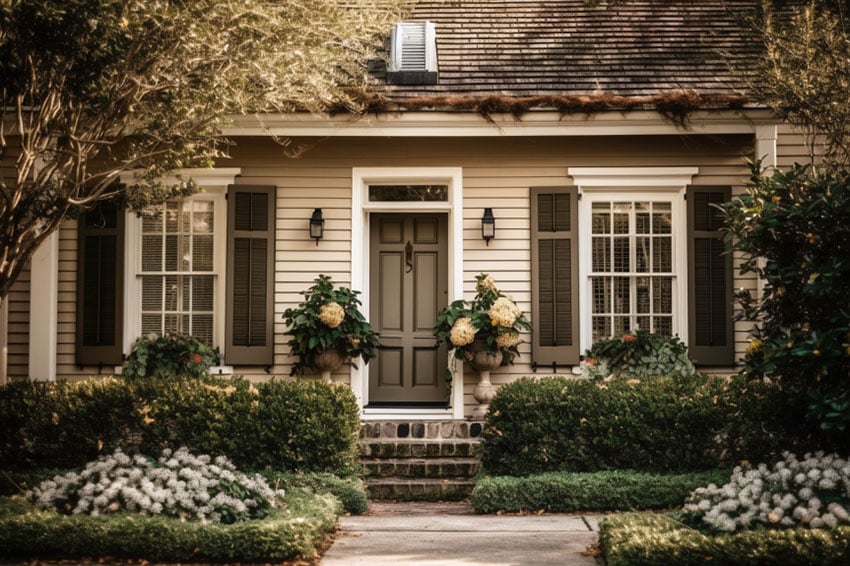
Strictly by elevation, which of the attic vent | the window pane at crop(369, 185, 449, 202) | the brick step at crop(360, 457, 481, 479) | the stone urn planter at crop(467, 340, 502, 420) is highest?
the attic vent

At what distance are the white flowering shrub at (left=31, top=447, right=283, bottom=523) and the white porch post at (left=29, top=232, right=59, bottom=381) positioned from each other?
286 centimetres

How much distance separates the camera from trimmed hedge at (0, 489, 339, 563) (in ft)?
19.0

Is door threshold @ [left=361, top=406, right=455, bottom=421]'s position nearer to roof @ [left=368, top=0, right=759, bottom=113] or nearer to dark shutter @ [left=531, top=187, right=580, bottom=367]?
dark shutter @ [left=531, top=187, right=580, bottom=367]

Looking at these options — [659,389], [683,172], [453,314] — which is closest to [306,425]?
[453,314]

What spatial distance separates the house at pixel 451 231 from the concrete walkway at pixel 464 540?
8.59 feet

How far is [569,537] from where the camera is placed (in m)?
6.54

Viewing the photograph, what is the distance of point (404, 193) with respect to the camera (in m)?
10.3

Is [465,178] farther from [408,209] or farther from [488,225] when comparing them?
[408,209]

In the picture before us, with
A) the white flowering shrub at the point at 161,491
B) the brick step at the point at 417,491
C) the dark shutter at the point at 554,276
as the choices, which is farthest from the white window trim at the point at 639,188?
the white flowering shrub at the point at 161,491

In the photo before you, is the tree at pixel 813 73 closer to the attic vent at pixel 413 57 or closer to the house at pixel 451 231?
the house at pixel 451 231

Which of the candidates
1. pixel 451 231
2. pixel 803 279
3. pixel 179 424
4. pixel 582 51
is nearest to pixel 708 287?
pixel 451 231

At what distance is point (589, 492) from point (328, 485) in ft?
7.08

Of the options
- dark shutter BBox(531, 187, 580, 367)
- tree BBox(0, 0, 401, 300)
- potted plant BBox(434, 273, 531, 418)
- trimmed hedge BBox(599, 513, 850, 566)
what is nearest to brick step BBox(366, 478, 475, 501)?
potted plant BBox(434, 273, 531, 418)

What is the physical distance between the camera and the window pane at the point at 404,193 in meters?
10.3
